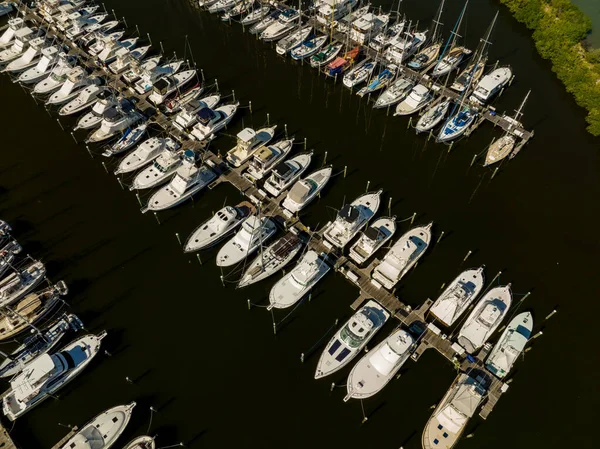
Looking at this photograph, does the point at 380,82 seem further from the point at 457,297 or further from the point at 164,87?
Result: the point at 457,297

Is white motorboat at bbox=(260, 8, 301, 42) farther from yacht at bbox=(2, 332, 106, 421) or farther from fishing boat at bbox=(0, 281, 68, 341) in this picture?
yacht at bbox=(2, 332, 106, 421)

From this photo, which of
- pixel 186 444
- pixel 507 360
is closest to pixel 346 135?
pixel 507 360

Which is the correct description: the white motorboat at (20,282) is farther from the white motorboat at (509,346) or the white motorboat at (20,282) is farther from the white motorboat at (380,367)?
the white motorboat at (509,346)

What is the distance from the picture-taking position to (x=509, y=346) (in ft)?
130

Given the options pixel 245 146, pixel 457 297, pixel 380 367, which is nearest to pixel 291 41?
pixel 245 146

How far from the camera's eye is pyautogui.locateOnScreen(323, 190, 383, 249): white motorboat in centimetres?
4631

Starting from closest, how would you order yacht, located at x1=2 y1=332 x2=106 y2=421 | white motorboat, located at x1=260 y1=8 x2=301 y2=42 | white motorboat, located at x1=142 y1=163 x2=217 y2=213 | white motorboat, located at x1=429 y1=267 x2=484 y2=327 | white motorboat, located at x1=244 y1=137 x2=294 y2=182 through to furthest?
yacht, located at x1=2 y1=332 x2=106 y2=421 → white motorboat, located at x1=429 y1=267 x2=484 y2=327 → white motorboat, located at x1=142 y1=163 x2=217 y2=213 → white motorboat, located at x1=244 y1=137 x2=294 y2=182 → white motorboat, located at x1=260 y1=8 x2=301 y2=42

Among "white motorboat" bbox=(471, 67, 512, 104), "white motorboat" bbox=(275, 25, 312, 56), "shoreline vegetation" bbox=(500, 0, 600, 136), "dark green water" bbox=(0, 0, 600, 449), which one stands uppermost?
"shoreline vegetation" bbox=(500, 0, 600, 136)

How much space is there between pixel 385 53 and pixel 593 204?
1488 inches

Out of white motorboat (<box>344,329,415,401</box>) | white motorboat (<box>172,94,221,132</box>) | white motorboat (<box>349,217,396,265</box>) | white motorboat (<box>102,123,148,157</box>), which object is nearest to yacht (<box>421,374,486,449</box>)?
white motorboat (<box>344,329,415,401</box>)

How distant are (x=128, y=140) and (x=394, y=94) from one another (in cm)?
3855

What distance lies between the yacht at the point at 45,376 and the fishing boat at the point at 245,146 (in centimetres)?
2673

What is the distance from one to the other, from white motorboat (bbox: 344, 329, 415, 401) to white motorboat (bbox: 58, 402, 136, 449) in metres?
19.9

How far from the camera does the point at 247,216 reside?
49031 mm
